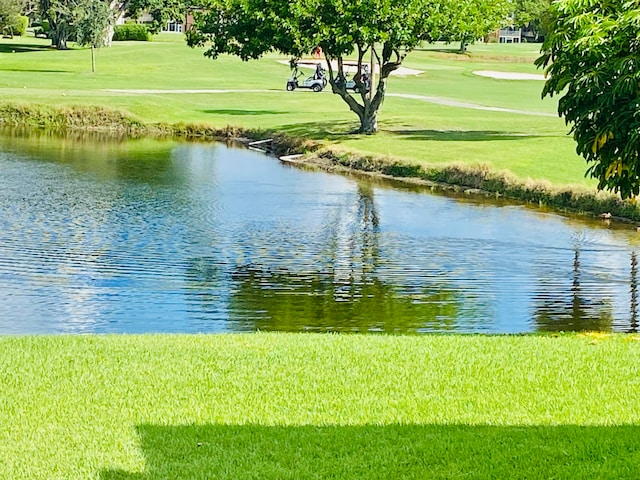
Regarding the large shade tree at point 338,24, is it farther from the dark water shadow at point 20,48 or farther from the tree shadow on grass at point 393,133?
the dark water shadow at point 20,48

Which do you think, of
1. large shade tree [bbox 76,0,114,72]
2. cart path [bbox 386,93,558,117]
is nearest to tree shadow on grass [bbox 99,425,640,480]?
cart path [bbox 386,93,558,117]

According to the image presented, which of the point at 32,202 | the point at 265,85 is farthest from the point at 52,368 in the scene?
the point at 265,85

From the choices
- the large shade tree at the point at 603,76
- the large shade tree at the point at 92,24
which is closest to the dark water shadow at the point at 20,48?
the large shade tree at the point at 92,24

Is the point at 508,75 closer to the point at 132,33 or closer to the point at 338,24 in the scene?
the point at 132,33

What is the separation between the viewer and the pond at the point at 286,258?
16438 millimetres

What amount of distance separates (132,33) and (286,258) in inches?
3573

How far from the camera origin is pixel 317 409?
8.15m

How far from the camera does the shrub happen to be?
352ft

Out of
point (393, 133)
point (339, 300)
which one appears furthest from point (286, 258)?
point (393, 133)

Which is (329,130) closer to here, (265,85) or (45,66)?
(265,85)

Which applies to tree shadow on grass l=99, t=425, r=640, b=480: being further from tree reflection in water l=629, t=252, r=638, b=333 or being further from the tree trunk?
the tree trunk

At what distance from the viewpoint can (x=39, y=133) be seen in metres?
43.7

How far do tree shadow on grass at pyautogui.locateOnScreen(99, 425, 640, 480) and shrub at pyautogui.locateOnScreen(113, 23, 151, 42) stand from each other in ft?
337

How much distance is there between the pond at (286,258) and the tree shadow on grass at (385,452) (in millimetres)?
7768
